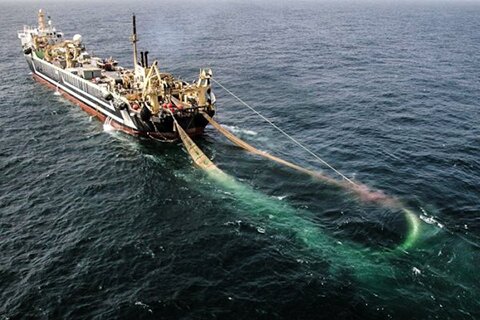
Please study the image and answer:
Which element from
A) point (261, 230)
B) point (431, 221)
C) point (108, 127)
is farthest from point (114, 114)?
point (431, 221)

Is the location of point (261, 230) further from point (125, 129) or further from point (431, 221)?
point (125, 129)

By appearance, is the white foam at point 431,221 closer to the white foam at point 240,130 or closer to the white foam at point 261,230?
the white foam at point 261,230

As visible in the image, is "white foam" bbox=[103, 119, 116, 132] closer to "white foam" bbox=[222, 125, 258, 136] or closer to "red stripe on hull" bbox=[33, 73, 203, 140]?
"red stripe on hull" bbox=[33, 73, 203, 140]

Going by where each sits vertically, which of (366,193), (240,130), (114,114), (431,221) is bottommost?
(240,130)

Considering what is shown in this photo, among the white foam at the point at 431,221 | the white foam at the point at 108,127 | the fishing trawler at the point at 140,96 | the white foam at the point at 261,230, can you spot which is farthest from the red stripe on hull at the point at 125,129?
the white foam at the point at 431,221

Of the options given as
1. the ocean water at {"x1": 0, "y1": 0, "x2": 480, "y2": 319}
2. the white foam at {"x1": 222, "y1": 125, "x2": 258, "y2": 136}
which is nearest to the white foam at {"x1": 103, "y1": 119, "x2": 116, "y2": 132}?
the ocean water at {"x1": 0, "y1": 0, "x2": 480, "y2": 319}

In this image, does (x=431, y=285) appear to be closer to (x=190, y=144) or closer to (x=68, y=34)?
(x=190, y=144)

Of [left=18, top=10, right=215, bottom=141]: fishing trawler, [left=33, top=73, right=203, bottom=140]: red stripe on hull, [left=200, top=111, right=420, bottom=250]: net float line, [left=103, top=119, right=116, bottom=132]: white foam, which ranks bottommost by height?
[left=103, top=119, right=116, bottom=132]: white foam
